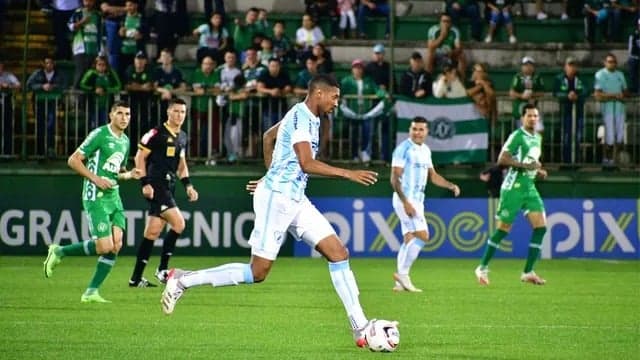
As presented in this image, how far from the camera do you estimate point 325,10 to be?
102 ft

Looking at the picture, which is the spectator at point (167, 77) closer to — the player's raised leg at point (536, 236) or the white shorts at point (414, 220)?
the white shorts at point (414, 220)

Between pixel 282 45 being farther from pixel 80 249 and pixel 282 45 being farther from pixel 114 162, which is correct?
pixel 114 162

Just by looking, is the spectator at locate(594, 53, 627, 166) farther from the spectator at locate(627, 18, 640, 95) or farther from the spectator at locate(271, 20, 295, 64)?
the spectator at locate(271, 20, 295, 64)

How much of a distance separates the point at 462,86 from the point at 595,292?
876 cm

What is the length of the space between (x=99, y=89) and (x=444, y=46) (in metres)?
6.85

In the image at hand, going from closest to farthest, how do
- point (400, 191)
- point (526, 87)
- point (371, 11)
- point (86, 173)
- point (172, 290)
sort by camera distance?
1. point (172, 290)
2. point (86, 173)
3. point (400, 191)
4. point (526, 87)
5. point (371, 11)

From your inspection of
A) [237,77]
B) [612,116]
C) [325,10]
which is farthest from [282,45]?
[612,116]

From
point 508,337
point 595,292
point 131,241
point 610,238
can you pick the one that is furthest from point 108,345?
point 610,238

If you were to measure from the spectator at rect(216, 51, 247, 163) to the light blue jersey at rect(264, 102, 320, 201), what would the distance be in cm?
1450

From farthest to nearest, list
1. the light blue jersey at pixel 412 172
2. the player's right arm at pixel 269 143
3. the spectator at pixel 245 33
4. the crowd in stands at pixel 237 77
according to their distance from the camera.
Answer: the spectator at pixel 245 33, the crowd in stands at pixel 237 77, the light blue jersey at pixel 412 172, the player's right arm at pixel 269 143

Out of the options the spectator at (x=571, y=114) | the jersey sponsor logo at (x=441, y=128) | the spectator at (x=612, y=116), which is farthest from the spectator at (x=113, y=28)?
the spectator at (x=612, y=116)

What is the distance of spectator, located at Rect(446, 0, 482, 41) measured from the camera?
3058cm

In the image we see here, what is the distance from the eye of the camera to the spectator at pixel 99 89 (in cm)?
2678

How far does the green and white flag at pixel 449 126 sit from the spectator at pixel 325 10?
4.13 metres
